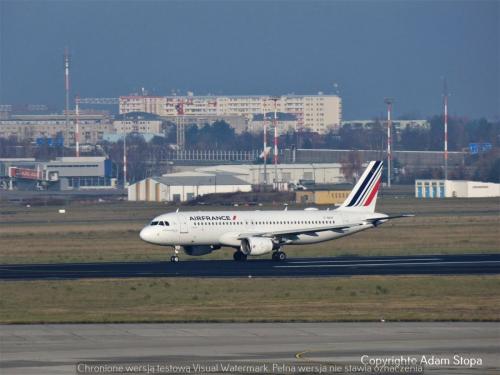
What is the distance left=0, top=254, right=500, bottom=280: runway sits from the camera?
5681cm

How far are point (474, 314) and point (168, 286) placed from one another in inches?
617

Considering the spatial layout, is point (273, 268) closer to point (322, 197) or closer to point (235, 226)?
point (235, 226)

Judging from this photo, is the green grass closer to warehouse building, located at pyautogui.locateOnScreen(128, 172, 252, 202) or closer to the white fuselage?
the white fuselage

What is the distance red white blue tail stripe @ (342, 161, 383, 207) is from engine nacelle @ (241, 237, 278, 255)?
8496 mm

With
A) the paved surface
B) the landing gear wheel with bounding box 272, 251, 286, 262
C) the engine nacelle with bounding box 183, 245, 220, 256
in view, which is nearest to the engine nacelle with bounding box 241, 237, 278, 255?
the landing gear wheel with bounding box 272, 251, 286, 262

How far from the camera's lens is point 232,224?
6831cm

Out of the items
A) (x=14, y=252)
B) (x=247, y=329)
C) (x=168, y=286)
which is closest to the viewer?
(x=247, y=329)

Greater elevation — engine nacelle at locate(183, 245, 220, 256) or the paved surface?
engine nacelle at locate(183, 245, 220, 256)

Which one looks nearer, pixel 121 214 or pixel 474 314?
pixel 474 314

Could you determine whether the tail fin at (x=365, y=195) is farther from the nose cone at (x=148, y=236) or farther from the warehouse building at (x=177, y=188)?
the warehouse building at (x=177, y=188)

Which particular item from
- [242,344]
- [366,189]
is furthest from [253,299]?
[366,189]

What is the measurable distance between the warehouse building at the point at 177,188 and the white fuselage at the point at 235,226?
78504 mm

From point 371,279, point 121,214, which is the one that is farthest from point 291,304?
point 121,214

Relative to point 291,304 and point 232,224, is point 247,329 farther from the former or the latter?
point 232,224
